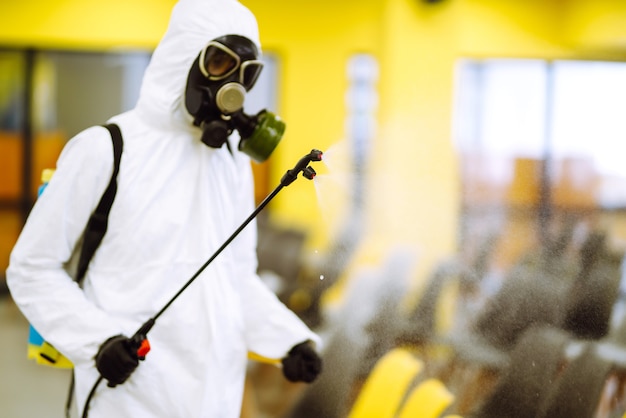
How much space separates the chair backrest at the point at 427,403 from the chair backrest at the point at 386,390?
0.04 m

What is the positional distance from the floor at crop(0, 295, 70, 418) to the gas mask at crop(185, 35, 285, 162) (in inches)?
27.7

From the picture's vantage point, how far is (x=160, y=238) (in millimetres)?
1521

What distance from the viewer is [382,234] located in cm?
443

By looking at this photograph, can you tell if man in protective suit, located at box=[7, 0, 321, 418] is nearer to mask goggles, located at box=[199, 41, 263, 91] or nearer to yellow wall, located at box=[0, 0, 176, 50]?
mask goggles, located at box=[199, 41, 263, 91]

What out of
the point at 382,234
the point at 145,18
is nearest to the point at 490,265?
the point at 382,234

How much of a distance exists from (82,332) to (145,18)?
119 centimetres

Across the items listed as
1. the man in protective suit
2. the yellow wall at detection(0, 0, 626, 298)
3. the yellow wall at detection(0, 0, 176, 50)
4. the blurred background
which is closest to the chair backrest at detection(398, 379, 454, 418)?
the blurred background

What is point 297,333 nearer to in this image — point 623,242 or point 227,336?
point 227,336

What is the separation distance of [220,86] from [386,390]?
0.96m

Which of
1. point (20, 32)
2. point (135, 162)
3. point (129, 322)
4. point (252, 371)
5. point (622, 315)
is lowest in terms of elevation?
point (252, 371)

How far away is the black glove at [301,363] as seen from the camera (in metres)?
1.71

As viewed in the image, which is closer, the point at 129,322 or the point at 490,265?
the point at 129,322

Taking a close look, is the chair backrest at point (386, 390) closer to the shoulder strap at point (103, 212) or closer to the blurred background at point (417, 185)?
the blurred background at point (417, 185)

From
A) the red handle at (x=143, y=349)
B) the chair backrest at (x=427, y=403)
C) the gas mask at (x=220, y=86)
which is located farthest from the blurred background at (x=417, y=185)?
the red handle at (x=143, y=349)
